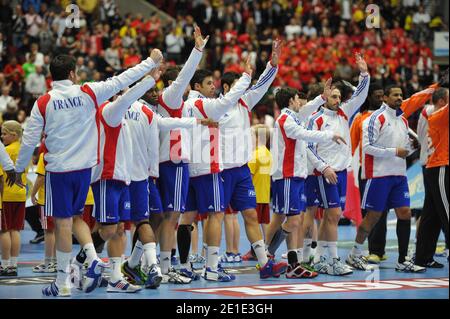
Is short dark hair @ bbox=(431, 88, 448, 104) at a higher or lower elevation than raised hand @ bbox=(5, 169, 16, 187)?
higher

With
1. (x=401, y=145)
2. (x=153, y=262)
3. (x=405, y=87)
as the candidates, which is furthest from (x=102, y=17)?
(x=153, y=262)

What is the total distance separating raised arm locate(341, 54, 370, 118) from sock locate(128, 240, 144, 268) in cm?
335

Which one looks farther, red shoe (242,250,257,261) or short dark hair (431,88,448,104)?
red shoe (242,250,257,261)

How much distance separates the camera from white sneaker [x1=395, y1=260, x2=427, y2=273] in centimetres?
1126

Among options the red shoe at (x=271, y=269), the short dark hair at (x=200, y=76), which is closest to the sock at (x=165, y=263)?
the red shoe at (x=271, y=269)

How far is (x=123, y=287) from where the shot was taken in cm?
949

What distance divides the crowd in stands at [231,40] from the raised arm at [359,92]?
8.74 m

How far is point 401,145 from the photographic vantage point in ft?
38.9

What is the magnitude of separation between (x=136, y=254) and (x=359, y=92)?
3586 mm

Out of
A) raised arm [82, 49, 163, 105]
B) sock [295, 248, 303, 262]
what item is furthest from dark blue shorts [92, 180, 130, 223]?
sock [295, 248, 303, 262]

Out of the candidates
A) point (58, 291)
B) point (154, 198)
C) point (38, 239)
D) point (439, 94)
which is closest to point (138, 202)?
point (154, 198)

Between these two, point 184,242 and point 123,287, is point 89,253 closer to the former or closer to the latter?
point 123,287

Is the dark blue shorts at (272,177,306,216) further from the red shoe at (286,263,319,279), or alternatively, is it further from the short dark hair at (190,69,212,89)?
the short dark hair at (190,69,212,89)
